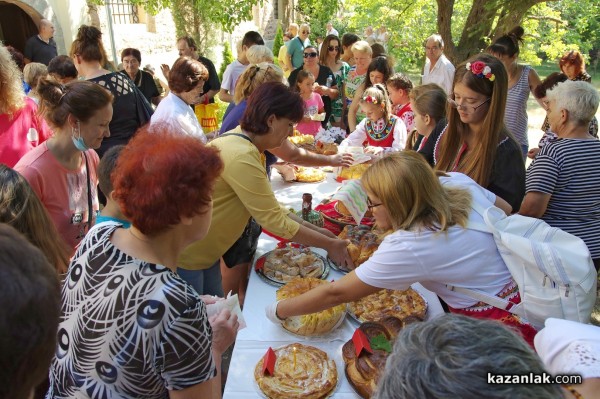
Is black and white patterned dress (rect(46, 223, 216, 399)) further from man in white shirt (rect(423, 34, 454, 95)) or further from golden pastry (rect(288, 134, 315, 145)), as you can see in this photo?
man in white shirt (rect(423, 34, 454, 95))

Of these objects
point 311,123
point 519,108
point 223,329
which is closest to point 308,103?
point 311,123

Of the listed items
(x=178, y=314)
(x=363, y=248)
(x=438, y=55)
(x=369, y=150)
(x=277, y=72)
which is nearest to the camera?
(x=178, y=314)

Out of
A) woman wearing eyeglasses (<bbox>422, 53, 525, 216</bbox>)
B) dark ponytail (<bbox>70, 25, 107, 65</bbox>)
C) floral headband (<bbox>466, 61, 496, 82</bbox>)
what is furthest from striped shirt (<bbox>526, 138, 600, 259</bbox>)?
dark ponytail (<bbox>70, 25, 107, 65</bbox>)

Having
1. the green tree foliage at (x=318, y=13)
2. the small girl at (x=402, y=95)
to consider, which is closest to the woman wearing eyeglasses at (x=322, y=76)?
the small girl at (x=402, y=95)

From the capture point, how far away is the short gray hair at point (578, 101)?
262cm

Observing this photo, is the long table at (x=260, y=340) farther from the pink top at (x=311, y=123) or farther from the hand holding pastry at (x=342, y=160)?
the pink top at (x=311, y=123)

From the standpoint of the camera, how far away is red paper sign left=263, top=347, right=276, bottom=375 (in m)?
1.68

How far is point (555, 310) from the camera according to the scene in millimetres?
1565

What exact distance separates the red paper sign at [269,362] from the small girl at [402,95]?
3.12m

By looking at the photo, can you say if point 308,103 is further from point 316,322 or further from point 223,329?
point 223,329

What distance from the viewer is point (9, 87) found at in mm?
2793

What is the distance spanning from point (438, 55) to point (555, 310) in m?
5.11

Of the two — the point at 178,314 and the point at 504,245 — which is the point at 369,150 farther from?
the point at 178,314

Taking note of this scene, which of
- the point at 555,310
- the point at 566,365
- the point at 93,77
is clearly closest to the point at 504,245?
the point at 555,310
